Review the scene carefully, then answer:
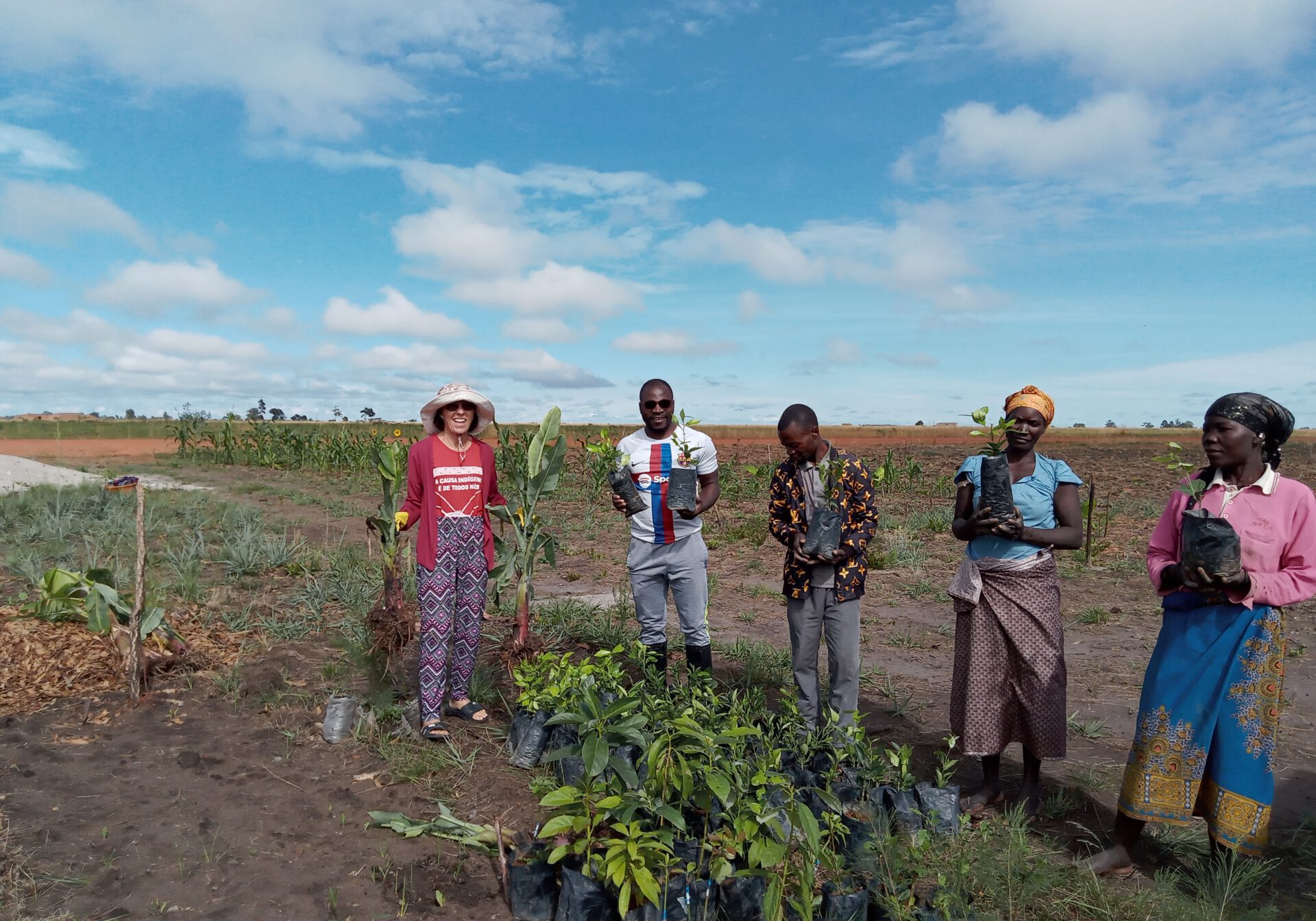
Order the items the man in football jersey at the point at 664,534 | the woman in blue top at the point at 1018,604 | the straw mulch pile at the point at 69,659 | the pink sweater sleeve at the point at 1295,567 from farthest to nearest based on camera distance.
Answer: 1. the straw mulch pile at the point at 69,659
2. the man in football jersey at the point at 664,534
3. the woman in blue top at the point at 1018,604
4. the pink sweater sleeve at the point at 1295,567

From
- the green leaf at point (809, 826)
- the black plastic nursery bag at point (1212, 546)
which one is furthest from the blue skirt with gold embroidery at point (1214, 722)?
the green leaf at point (809, 826)

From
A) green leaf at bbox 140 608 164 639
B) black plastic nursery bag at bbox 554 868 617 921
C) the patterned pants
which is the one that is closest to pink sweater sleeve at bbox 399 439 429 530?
the patterned pants

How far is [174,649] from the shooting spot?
5.05 metres

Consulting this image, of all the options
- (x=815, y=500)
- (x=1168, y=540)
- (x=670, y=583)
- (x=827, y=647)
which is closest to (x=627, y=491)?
(x=670, y=583)

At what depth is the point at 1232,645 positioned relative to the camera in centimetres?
272

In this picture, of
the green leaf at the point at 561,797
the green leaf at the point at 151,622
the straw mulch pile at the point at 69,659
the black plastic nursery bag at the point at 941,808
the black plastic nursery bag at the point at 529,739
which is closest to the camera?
the green leaf at the point at 561,797

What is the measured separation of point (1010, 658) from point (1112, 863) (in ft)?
2.56

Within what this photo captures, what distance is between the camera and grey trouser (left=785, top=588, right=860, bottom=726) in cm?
351

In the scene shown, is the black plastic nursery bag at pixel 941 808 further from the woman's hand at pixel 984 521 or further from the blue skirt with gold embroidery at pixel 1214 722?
the woman's hand at pixel 984 521

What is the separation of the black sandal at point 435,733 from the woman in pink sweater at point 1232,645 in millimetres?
2827

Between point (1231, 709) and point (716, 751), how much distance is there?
1764 millimetres

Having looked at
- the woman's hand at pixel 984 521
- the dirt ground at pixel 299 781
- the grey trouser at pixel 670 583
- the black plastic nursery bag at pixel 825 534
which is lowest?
the dirt ground at pixel 299 781

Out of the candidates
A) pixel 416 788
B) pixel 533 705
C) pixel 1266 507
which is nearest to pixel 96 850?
pixel 416 788

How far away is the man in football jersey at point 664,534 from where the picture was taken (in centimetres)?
406
